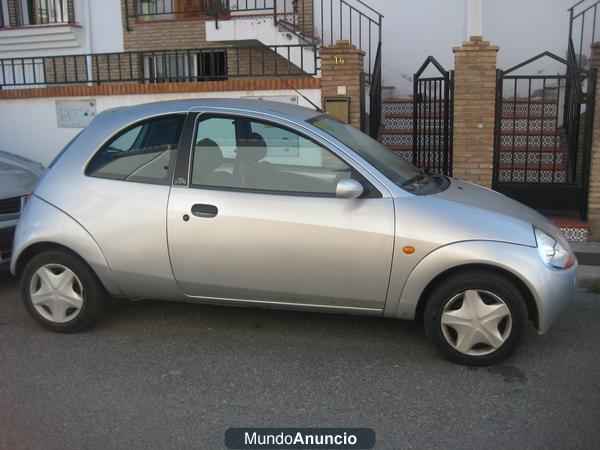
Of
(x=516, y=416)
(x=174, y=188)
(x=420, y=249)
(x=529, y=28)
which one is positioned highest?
(x=529, y=28)

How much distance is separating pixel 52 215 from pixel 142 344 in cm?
110

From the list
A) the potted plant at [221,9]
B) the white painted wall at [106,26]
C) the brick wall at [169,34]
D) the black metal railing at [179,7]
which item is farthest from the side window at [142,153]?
the white painted wall at [106,26]

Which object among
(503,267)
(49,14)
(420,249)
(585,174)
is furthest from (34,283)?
(49,14)

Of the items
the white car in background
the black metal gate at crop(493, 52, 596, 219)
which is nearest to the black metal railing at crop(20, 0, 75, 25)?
the white car in background

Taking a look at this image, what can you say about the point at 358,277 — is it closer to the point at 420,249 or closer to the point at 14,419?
the point at 420,249

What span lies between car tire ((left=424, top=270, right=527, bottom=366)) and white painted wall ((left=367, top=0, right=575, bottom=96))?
303 inches

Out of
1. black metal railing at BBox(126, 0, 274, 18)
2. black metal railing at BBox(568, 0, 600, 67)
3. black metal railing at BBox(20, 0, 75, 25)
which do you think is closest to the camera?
black metal railing at BBox(568, 0, 600, 67)

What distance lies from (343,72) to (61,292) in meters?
4.76

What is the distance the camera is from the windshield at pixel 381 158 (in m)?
4.46

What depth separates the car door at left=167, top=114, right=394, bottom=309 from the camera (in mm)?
4180

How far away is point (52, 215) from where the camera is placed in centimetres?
466

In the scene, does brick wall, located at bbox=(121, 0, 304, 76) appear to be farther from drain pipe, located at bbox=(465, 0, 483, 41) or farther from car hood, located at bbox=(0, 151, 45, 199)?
car hood, located at bbox=(0, 151, 45, 199)

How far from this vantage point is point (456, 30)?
36.2ft

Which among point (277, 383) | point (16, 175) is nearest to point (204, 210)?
point (277, 383)
